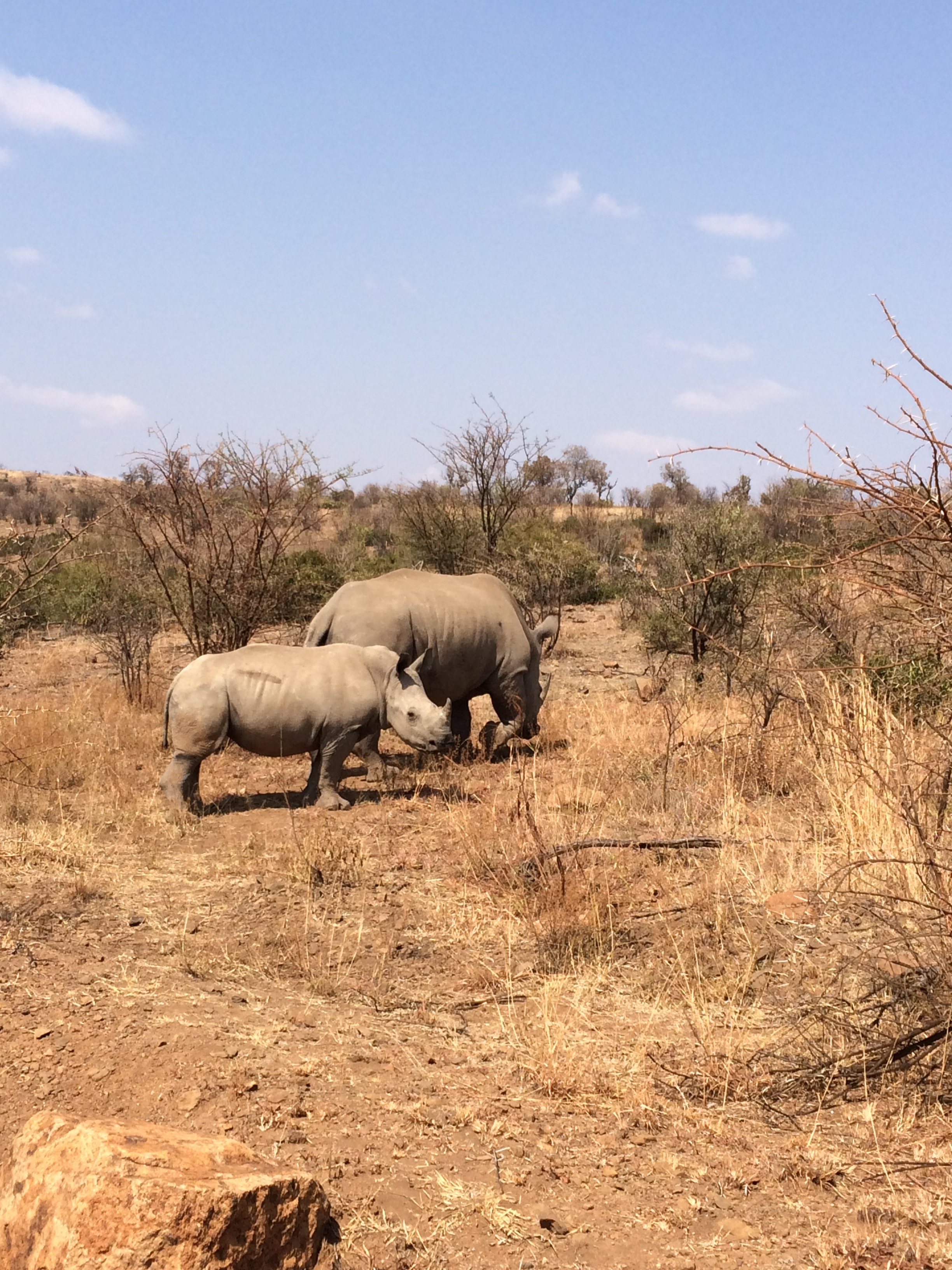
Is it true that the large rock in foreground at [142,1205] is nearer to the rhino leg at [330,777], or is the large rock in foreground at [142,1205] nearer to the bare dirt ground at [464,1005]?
the bare dirt ground at [464,1005]

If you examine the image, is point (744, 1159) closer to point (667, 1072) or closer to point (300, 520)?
Answer: point (667, 1072)

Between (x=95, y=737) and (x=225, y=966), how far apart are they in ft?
16.7

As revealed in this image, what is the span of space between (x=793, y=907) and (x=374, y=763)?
3994mm

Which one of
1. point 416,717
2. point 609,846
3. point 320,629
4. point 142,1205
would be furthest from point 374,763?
point 142,1205

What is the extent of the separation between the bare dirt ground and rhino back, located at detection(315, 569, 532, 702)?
1.58 metres

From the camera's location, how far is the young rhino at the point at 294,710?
7910 mm

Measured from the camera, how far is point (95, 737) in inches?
387

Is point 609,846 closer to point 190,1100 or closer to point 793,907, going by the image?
point 793,907

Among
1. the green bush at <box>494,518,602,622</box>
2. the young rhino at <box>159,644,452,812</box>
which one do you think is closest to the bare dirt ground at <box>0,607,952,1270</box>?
the young rhino at <box>159,644,452,812</box>

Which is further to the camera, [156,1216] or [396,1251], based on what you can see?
[396,1251]

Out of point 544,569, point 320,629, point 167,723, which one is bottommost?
point 167,723

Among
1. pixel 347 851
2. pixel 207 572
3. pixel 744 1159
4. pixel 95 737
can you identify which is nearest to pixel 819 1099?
pixel 744 1159

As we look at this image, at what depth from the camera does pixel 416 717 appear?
28.1 feet

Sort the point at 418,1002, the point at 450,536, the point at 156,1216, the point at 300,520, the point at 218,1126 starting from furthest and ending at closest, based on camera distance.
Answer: the point at 450,536 → the point at 300,520 → the point at 418,1002 → the point at 218,1126 → the point at 156,1216
